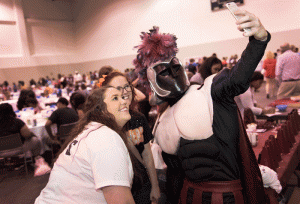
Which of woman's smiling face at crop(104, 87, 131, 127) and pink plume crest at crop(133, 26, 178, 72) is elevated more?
pink plume crest at crop(133, 26, 178, 72)

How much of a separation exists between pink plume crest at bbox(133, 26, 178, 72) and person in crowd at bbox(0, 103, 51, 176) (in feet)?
10.5

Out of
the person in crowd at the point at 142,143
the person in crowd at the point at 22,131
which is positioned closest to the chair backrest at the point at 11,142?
the person in crowd at the point at 22,131

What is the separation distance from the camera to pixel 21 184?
3.79 metres

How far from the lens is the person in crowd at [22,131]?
387 cm

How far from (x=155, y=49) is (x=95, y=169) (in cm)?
82

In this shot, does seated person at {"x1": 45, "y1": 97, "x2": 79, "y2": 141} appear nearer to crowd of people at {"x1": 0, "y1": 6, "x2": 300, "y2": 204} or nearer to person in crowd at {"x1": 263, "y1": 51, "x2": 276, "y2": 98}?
crowd of people at {"x1": 0, "y1": 6, "x2": 300, "y2": 204}

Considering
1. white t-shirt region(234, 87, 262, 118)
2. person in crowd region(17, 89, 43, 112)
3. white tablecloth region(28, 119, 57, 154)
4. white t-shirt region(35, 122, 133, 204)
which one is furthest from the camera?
person in crowd region(17, 89, 43, 112)

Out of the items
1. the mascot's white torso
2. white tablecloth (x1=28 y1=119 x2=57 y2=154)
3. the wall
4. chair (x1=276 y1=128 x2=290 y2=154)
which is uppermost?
the wall

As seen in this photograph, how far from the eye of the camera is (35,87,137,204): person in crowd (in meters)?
0.90

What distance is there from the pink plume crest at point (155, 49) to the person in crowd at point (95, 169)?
0.45m

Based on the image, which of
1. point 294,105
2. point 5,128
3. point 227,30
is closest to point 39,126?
point 5,128

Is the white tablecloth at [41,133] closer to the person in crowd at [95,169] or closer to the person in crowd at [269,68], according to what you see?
the person in crowd at [95,169]

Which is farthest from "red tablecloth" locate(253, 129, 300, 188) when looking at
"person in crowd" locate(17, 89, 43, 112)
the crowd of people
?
"person in crowd" locate(17, 89, 43, 112)

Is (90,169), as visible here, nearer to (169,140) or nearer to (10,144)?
(169,140)
